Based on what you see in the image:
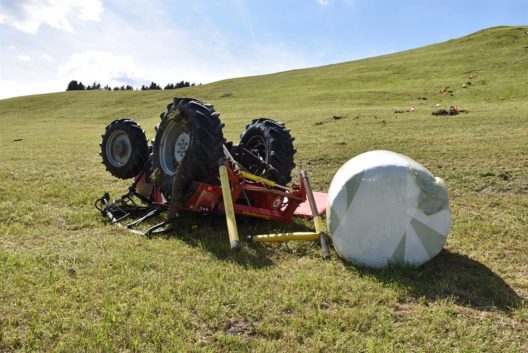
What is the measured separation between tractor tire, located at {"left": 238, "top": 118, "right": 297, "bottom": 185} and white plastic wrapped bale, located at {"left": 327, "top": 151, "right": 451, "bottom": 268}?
7.72 ft

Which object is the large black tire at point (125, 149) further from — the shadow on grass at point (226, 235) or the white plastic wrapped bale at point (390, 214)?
the white plastic wrapped bale at point (390, 214)

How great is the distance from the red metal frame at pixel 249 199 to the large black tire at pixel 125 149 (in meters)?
1.22

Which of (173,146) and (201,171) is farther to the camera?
(173,146)

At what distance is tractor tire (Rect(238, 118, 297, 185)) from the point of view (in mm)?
7330

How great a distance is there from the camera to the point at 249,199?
21.7 feet

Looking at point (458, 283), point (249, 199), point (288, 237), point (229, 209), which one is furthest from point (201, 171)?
point (458, 283)

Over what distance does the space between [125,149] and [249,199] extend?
257 centimetres

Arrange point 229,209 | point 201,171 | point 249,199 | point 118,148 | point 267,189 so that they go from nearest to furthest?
point 229,209, point 201,171, point 267,189, point 249,199, point 118,148

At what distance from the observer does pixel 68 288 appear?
4.17m

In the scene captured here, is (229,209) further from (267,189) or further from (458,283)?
(458,283)

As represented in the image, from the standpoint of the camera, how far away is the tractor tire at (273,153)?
7.33m

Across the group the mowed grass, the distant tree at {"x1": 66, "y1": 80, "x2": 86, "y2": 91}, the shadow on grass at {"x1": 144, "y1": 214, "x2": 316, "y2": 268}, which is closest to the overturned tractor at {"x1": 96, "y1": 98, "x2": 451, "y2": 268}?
the shadow on grass at {"x1": 144, "y1": 214, "x2": 316, "y2": 268}

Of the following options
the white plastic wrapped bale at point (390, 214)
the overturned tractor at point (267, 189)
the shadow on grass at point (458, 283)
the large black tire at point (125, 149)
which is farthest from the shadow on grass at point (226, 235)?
the large black tire at point (125, 149)

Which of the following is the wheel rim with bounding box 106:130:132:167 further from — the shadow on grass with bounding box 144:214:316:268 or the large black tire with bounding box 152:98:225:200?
the shadow on grass with bounding box 144:214:316:268
